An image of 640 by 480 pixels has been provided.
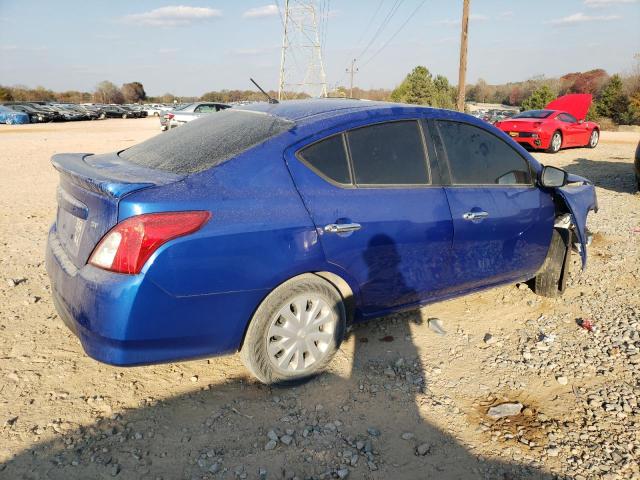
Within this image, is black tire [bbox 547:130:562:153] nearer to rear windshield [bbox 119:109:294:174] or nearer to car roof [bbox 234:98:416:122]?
car roof [bbox 234:98:416:122]

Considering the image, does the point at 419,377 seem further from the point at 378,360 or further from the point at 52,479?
the point at 52,479

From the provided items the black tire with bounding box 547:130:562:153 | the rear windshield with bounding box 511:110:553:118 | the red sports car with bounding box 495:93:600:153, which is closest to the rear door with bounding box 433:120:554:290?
the red sports car with bounding box 495:93:600:153

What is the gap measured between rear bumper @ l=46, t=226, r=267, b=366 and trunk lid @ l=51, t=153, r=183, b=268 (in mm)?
141

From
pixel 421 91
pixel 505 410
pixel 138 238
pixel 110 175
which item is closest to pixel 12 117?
pixel 421 91

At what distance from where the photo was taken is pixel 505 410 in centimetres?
297

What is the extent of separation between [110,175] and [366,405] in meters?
1.92

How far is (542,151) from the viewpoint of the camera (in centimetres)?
→ 1628

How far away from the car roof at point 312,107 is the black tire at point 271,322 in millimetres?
1029

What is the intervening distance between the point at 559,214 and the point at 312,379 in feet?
8.60

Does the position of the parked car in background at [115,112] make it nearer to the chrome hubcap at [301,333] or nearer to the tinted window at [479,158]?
the tinted window at [479,158]

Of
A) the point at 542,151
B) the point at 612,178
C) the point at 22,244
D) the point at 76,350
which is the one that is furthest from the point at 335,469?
the point at 542,151

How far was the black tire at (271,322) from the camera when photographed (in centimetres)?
280

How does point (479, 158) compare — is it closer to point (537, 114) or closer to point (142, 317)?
point (142, 317)

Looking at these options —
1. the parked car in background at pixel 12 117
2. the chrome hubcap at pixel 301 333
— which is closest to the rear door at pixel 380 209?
the chrome hubcap at pixel 301 333
